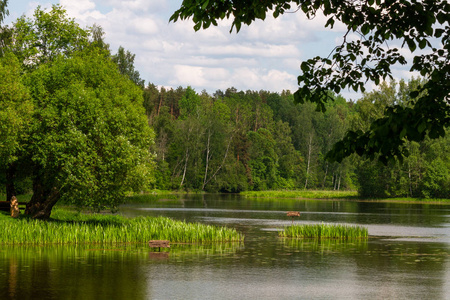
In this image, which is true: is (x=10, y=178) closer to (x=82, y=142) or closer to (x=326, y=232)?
(x=82, y=142)

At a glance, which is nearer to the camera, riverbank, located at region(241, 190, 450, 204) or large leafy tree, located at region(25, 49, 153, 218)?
large leafy tree, located at region(25, 49, 153, 218)

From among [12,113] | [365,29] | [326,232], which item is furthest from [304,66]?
[326,232]

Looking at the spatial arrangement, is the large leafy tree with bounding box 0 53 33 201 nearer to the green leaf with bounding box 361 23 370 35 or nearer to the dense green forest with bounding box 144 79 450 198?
the green leaf with bounding box 361 23 370 35

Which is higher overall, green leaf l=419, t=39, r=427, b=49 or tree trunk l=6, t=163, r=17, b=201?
green leaf l=419, t=39, r=427, b=49

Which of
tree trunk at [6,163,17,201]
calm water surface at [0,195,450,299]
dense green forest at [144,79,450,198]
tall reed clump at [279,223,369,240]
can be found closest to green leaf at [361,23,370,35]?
calm water surface at [0,195,450,299]

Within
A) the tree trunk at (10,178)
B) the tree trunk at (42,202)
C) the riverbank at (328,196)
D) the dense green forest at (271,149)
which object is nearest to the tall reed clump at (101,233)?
the tree trunk at (42,202)

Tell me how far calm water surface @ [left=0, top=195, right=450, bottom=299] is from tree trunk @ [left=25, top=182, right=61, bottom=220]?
26.0 ft

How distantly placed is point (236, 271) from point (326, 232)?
15290mm

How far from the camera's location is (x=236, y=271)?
25484mm

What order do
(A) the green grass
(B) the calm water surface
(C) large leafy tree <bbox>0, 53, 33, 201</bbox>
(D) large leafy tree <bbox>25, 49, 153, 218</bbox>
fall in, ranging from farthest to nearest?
(A) the green grass < (D) large leafy tree <bbox>25, 49, 153, 218</bbox> < (C) large leafy tree <bbox>0, 53, 33, 201</bbox> < (B) the calm water surface

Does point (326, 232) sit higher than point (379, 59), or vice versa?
point (379, 59)

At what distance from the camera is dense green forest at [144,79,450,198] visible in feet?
338

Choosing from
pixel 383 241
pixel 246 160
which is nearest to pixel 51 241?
pixel 383 241

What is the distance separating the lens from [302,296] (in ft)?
65.7
